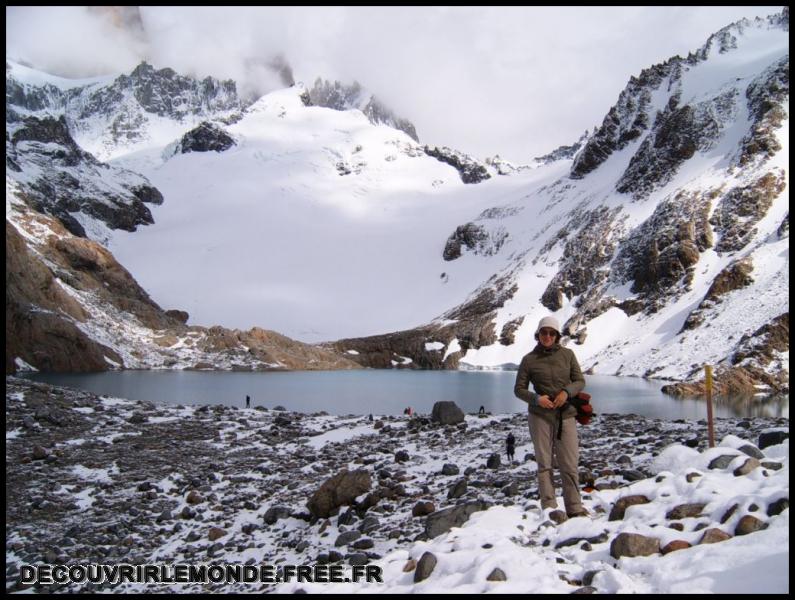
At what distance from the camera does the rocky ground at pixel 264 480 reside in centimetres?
1045

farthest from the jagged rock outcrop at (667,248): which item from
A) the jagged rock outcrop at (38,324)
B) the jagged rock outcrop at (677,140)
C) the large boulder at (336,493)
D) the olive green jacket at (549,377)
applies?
the olive green jacket at (549,377)

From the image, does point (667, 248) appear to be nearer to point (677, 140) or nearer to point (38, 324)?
point (677, 140)

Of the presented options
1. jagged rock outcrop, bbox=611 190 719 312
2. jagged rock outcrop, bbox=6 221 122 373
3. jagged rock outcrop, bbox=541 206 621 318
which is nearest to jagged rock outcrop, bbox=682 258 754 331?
jagged rock outcrop, bbox=611 190 719 312

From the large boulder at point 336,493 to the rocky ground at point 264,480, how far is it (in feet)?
0.09

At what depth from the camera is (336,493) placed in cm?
1175

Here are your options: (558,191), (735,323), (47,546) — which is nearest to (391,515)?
(47,546)

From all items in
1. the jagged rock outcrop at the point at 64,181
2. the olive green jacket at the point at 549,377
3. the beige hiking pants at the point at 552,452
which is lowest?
the beige hiking pants at the point at 552,452

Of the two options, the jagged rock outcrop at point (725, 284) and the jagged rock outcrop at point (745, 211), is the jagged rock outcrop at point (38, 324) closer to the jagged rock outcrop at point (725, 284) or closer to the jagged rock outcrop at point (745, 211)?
the jagged rock outcrop at point (725, 284)

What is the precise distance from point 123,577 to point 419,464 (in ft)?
23.5

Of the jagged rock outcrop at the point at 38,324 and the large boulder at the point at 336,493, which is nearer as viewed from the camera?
the large boulder at the point at 336,493

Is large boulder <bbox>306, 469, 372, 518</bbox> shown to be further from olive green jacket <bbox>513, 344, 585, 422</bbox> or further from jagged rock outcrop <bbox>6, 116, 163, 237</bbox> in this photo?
jagged rock outcrop <bbox>6, 116, 163, 237</bbox>

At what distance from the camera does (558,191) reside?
162 metres

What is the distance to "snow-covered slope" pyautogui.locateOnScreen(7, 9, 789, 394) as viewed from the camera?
70.1 meters

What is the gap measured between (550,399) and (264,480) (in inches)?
378
